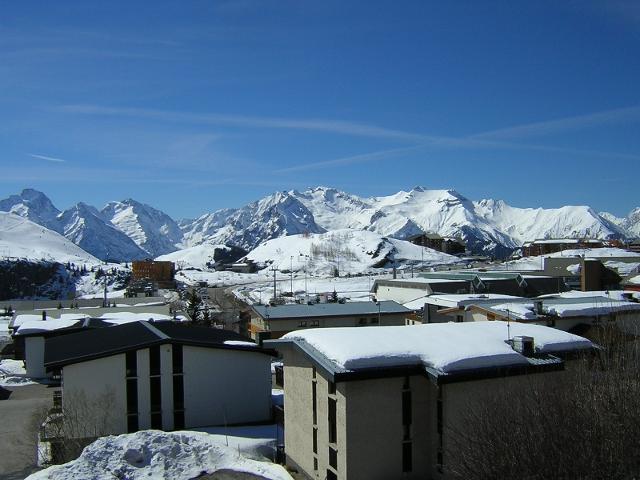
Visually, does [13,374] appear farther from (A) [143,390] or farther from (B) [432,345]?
(B) [432,345]

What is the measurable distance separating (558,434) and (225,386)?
14949mm

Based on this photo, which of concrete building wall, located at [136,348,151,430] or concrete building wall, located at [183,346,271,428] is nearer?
concrete building wall, located at [136,348,151,430]

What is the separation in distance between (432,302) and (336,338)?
75.1ft

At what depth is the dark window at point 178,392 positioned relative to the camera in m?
21.0

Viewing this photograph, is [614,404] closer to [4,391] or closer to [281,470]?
[281,470]

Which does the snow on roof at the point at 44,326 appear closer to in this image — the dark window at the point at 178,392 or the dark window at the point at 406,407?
the dark window at the point at 178,392

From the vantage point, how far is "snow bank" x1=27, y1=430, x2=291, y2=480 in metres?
13.1

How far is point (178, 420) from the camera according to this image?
20984mm

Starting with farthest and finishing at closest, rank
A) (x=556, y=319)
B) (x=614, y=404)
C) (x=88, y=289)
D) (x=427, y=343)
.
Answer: (x=88, y=289)
(x=556, y=319)
(x=427, y=343)
(x=614, y=404)

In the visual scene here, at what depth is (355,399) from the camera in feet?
40.3

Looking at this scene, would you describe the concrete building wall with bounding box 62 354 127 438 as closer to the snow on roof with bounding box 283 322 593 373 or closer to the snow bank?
the snow bank

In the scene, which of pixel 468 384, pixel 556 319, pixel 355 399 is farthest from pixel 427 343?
pixel 556 319

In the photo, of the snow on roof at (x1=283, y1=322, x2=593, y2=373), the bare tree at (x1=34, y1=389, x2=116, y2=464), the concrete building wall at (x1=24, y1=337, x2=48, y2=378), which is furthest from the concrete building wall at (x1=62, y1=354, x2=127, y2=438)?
the concrete building wall at (x1=24, y1=337, x2=48, y2=378)

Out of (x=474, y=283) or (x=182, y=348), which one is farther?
(x=474, y=283)
